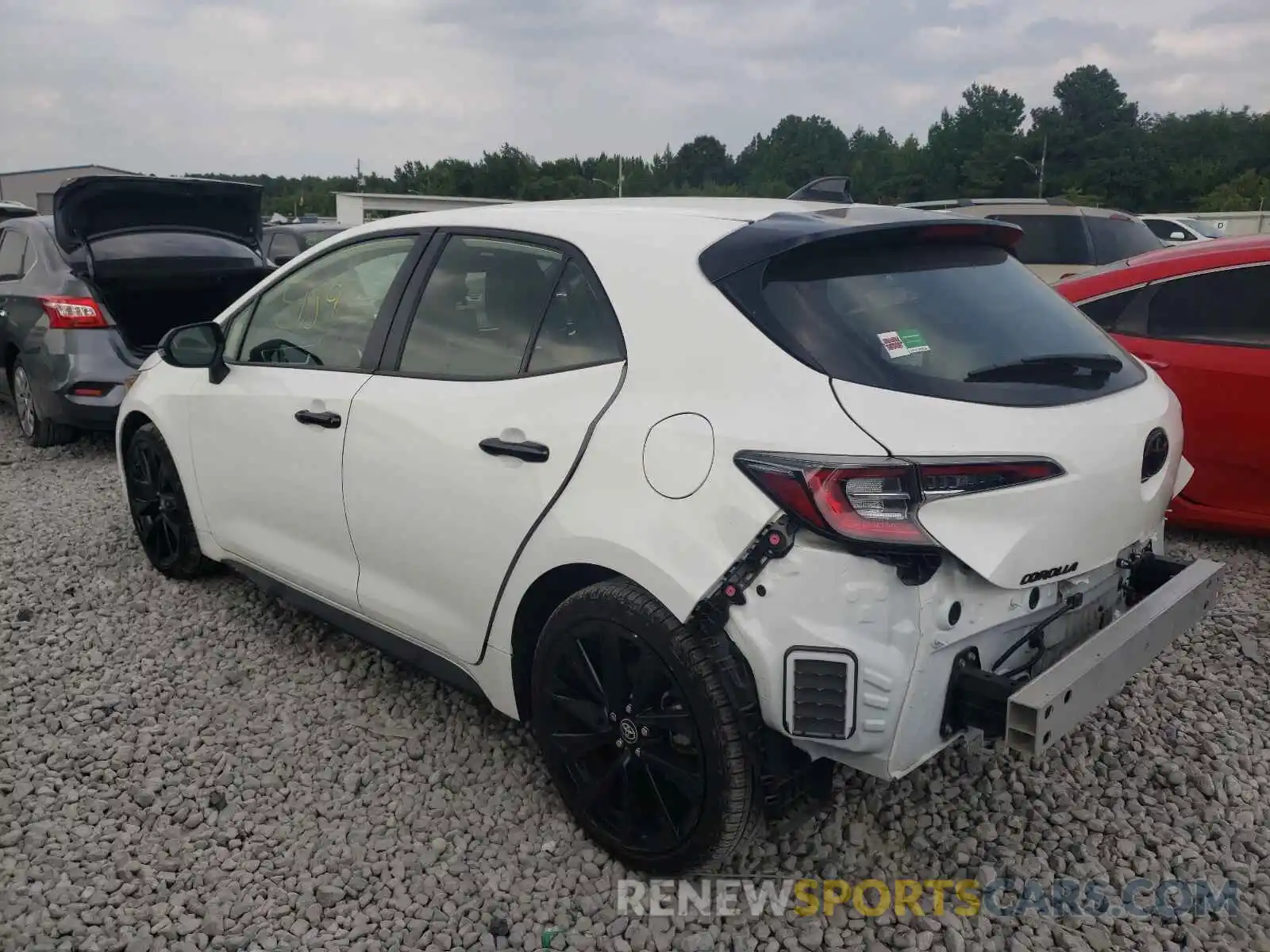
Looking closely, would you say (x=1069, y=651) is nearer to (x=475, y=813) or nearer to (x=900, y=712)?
(x=900, y=712)

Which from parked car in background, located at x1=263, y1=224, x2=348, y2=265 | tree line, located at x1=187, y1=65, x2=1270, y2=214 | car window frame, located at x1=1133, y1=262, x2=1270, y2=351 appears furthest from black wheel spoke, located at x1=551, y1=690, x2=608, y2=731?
tree line, located at x1=187, y1=65, x2=1270, y2=214

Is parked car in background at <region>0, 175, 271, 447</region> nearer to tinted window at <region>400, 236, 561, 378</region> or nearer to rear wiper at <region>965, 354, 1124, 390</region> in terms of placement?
tinted window at <region>400, 236, 561, 378</region>

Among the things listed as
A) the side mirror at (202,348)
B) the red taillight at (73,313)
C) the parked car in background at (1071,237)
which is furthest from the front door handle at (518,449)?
the parked car in background at (1071,237)

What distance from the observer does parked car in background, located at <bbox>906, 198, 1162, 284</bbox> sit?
9867mm

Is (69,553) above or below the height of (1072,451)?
below

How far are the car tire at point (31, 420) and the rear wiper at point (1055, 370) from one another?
665 centimetres

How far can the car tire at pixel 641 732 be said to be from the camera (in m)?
2.32

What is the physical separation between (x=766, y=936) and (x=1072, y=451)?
138 centimetres

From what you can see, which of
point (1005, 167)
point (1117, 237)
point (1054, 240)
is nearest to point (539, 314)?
point (1054, 240)

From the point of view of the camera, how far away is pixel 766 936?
2488 mm

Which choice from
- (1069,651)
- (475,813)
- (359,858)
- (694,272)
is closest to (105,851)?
(359,858)

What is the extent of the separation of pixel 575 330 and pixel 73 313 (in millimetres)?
5417

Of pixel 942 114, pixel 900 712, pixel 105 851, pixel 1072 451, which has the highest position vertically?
pixel 942 114

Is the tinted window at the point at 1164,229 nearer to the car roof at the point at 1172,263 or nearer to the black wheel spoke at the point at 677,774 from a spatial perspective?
the car roof at the point at 1172,263
